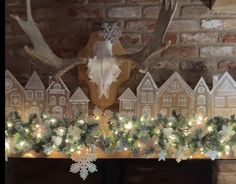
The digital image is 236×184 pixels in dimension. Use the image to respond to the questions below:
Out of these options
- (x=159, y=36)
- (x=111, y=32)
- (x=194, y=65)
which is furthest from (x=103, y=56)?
(x=194, y=65)

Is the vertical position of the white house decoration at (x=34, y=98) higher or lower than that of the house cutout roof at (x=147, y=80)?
lower

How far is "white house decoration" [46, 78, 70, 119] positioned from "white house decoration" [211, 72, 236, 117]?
3.23 ft

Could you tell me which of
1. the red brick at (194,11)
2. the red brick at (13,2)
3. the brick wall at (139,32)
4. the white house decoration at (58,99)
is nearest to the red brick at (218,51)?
the brick wall at (139,32)

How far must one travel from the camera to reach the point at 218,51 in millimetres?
2445

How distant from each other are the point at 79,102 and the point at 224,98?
97 cm

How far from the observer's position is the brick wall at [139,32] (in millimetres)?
2438

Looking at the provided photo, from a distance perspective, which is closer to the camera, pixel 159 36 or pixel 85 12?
pixel 159 36

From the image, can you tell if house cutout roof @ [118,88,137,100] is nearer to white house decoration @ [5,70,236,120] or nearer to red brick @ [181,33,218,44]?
white house decoration @ [5,70,236,120]

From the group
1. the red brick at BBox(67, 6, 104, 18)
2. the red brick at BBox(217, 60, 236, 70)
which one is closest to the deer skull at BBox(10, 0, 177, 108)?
the red brick at BBox(67, 6, 104, 18)

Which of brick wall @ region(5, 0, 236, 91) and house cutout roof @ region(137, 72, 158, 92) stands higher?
brick wall @ region(5, 0, 236, 91)

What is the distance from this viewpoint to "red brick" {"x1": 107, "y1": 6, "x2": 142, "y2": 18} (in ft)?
8.16

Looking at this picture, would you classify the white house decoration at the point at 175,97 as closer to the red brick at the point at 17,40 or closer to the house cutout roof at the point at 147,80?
the house cutout roof at the point at 147,80

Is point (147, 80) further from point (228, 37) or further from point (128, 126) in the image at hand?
point (228, 37)

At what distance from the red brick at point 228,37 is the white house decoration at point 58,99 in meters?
1.11
